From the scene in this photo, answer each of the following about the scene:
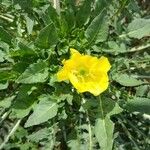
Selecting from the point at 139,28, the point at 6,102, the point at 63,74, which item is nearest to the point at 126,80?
the point at 139,28

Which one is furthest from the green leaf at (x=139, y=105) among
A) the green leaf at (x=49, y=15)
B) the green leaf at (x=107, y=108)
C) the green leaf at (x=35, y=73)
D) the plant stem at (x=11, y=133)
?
the plant stem at (x=11, y=133)

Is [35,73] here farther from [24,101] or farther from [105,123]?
[105,123]

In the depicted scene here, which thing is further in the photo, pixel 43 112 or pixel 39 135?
pixel 39 135

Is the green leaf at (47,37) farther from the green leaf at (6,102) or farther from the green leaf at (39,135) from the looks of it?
the green leaf at (39,135)

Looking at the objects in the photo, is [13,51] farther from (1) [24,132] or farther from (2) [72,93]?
(1) [24,132]

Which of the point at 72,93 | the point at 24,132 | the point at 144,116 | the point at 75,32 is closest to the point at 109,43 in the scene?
the point at 75,32

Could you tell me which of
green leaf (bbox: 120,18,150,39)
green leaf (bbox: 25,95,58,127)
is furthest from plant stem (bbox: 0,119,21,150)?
green leaf (bbox: 120,18,150,39)
